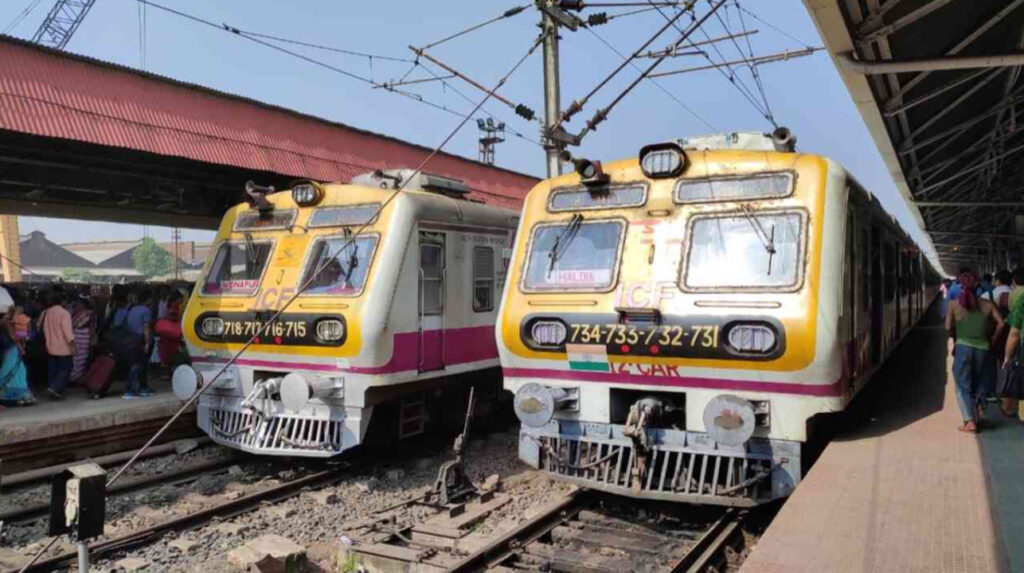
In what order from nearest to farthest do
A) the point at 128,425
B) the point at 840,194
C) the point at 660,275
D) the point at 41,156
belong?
the point at 840,194
the point at 660,275
the point at 128,425
the point at 41,156

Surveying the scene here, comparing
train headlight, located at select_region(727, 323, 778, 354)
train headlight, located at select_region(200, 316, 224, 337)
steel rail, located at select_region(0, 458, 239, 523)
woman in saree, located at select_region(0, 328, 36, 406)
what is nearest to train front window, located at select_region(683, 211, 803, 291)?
train headlight, located at select_region(727, 323, 778, 354)

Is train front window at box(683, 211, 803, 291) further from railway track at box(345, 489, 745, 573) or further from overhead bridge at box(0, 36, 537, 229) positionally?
overhead bridge at box(0, 36, 537, 229)

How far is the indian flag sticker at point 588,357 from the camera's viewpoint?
5.83 meters

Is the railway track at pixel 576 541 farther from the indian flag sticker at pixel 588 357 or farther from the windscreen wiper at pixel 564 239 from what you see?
the windscreen wiper at pixel 564 239

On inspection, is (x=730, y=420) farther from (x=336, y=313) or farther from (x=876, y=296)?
(x=336, y=313)

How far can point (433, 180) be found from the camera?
867cm

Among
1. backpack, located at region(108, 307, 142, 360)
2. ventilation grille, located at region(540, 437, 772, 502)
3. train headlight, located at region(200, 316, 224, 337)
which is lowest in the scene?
ventilation grille, located at region(540, 437, 772, 502)

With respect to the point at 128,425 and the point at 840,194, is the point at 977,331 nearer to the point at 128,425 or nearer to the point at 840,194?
the point at 840,194

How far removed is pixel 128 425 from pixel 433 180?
4487 millimetres

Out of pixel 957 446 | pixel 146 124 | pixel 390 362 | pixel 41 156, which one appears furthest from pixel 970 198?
pixel 41 156

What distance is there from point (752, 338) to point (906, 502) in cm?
139

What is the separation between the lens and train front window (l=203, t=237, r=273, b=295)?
8.23 metres

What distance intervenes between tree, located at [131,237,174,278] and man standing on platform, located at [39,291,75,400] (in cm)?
6400

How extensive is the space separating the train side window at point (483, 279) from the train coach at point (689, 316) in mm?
2488
